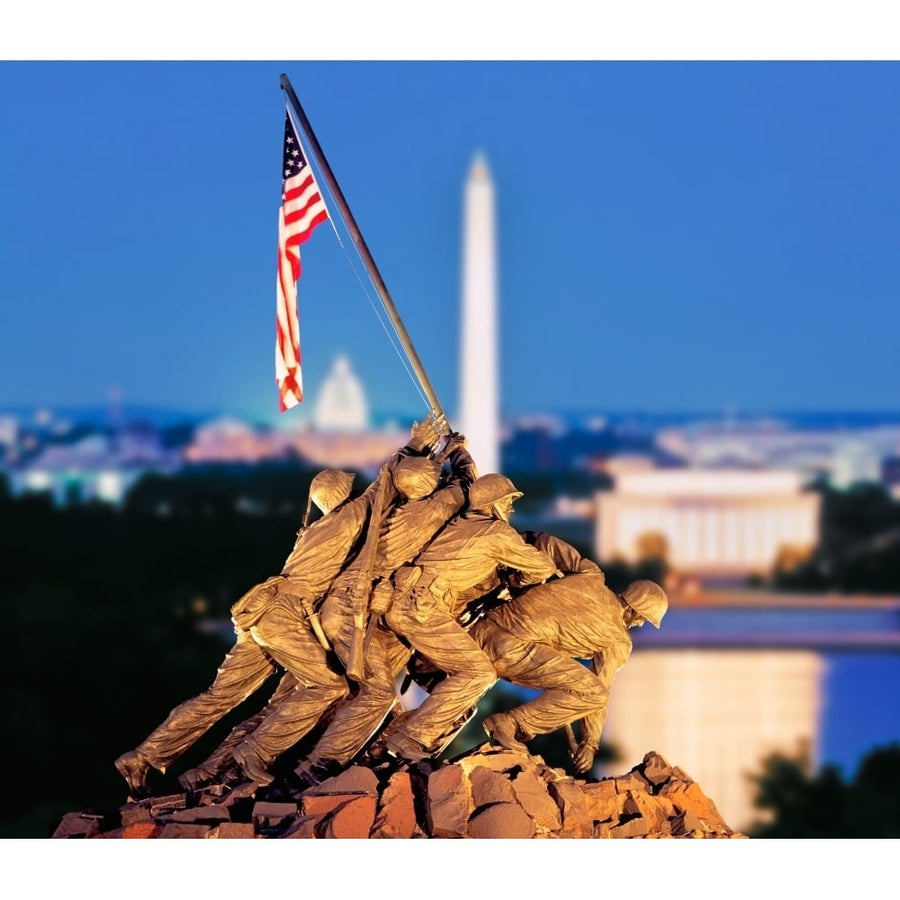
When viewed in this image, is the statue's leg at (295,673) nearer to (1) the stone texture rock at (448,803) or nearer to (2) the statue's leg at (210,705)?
(2) the statue's leg at (210,705)

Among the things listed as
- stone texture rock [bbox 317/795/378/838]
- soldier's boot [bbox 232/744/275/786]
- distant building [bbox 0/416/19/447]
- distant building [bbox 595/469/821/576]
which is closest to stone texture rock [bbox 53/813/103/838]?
soldier's boot [bbox 232/744/275/786]

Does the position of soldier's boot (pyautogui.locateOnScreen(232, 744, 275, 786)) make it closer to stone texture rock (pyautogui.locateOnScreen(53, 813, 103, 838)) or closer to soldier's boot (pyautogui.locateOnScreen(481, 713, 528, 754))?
stone texture rock (pyautogui.locateOnScreen(53, 813, 103, 838))

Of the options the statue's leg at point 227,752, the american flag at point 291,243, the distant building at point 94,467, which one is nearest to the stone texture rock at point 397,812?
the statue's leg at point 227,752

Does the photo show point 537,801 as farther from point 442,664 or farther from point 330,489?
point 330,489

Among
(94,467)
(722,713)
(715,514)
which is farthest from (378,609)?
(715,514)

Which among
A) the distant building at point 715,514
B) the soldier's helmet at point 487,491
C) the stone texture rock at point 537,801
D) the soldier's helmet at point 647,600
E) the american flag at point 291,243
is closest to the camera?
the stone texture rock at point 537,801
